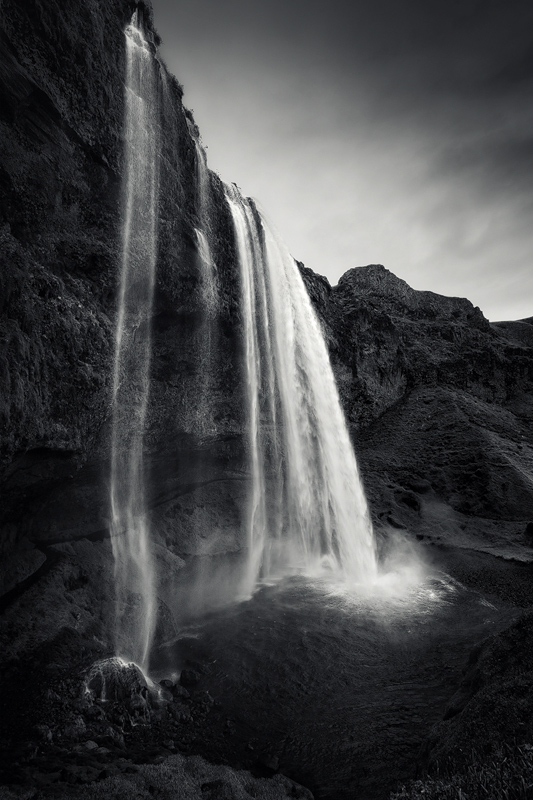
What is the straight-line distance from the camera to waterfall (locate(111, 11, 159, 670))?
13.1 m

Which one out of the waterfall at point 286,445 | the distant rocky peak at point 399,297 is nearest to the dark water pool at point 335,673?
the waterfall at point 286,445

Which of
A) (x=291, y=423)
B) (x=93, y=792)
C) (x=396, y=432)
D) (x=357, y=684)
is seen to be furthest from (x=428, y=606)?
(x=396, y=432)

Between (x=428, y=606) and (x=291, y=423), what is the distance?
977 centimetres

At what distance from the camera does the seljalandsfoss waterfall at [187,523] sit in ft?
21.7

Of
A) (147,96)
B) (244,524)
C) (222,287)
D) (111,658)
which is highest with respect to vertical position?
(147,96)

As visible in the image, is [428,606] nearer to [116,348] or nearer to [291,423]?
[291,423]

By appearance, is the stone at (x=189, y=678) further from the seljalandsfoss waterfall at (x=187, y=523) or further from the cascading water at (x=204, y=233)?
the cascading water at (x=204, y=233)

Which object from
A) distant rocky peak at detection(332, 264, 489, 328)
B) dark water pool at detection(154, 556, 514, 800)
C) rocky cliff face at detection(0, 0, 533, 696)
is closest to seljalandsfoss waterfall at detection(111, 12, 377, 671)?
rocky cliff face at detection(0, 0, 533, 696)

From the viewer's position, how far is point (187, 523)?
17328 mm

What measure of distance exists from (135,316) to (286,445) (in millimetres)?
10139

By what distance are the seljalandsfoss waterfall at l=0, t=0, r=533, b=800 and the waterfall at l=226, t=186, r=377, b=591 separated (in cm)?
15

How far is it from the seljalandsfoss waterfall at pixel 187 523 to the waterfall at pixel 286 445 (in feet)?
0.49

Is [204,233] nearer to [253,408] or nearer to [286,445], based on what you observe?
[253,408]

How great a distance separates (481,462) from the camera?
2650 centimetres
